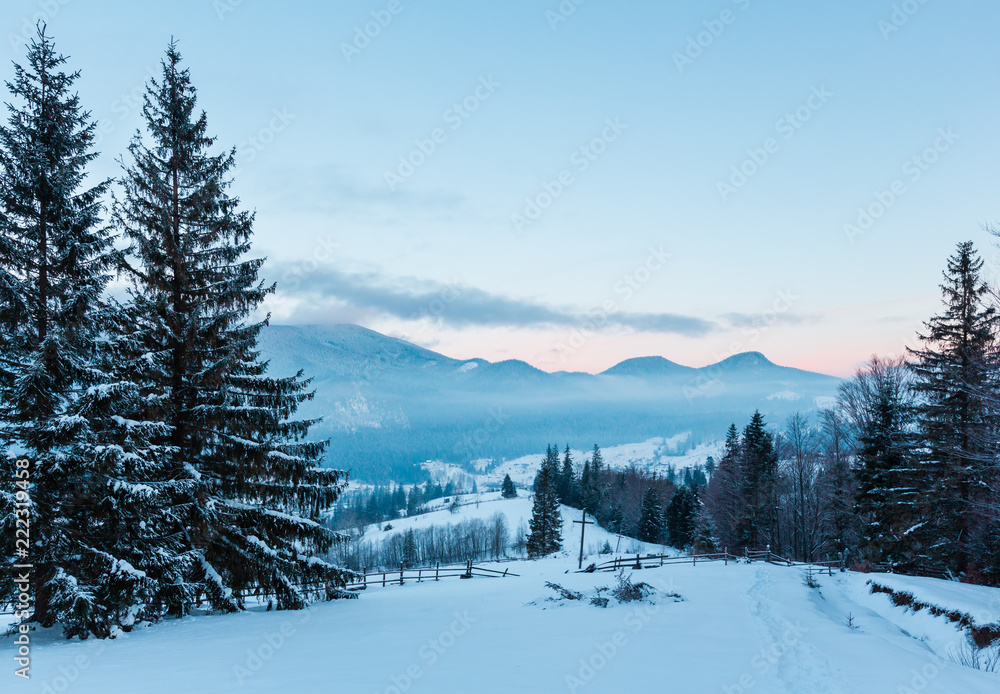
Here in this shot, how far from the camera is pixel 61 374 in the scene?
1138 centimetres

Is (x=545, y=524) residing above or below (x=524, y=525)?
above

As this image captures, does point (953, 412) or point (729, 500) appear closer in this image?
point (953, 412)

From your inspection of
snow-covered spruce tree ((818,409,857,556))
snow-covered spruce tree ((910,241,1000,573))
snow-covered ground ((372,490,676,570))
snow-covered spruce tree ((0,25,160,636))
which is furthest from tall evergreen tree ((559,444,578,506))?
snow-covered spruce tree ((0,25,160,636))

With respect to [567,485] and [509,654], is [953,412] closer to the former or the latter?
[509,654]

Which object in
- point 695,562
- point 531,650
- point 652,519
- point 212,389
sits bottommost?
point 652,519

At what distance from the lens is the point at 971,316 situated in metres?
22.4

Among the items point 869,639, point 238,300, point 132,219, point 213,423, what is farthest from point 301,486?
point 869,639

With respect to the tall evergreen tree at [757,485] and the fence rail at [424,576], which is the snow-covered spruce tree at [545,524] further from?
the fence rail at [424,576]

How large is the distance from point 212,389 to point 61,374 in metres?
2.99

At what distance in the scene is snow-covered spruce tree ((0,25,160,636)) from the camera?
10.6 meters

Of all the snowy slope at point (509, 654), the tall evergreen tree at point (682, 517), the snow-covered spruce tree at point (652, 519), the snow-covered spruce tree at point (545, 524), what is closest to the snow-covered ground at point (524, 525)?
the snow-covered spruce tree at point (652, 519)

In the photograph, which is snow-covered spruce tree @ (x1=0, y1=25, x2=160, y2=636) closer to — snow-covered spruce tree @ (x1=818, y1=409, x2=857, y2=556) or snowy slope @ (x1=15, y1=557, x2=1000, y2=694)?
snowy slope @ (x1=15, y1=557, x2=1000, y2=694)

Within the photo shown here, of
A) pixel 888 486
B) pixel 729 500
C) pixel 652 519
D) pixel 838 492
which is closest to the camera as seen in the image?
pixel 888 486

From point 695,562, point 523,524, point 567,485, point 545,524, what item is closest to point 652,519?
point 545,524
